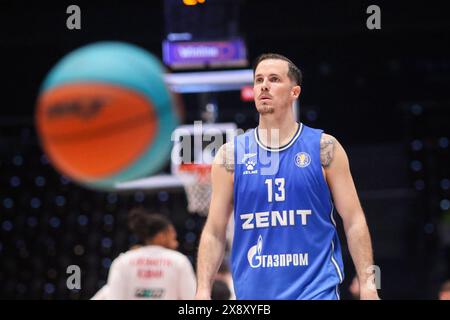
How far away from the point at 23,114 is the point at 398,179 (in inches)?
247

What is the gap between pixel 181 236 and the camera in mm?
13445

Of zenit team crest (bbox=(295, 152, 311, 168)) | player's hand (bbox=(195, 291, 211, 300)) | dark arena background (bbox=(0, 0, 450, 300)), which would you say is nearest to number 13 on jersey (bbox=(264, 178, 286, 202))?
zenit team crest (bbox=(295, 152, 311, 168))

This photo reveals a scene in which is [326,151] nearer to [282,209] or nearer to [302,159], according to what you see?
[302,159]

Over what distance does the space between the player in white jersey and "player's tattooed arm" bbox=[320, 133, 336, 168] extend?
7.58ft

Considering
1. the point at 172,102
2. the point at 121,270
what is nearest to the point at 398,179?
the point at 172,102

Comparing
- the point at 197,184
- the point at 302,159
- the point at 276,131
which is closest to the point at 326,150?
the point at 302,159

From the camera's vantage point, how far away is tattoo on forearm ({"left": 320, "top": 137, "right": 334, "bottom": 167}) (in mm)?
3766

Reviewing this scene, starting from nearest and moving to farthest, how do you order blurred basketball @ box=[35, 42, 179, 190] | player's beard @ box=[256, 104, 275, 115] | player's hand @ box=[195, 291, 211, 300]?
1. player's hand @ box=[195, 291, 211, 300]
2. player's beard @ box=[256, 104, 275, 115]
3. blurred basketball @ box=[35, 42, 179, 190]

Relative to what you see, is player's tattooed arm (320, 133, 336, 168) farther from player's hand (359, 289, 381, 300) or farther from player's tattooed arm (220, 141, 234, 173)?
player's hand (359, 289, 381, 300)

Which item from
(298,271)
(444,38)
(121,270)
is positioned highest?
(444,38)

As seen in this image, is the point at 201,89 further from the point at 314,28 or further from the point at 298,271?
the point at 298,271

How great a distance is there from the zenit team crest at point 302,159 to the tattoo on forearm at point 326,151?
0.21ft

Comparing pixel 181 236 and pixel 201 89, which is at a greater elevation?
pixel 201 89

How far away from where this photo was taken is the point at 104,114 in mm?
6625
